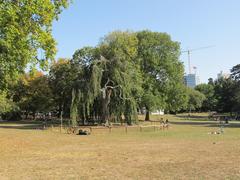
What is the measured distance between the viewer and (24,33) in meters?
20.9

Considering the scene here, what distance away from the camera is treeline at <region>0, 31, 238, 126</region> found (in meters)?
43.7

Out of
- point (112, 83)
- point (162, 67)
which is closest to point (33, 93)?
point (162, 67)

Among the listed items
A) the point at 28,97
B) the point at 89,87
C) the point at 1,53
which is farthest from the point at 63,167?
the point at 28,97

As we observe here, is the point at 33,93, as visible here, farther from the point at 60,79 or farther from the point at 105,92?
the point at 105,92

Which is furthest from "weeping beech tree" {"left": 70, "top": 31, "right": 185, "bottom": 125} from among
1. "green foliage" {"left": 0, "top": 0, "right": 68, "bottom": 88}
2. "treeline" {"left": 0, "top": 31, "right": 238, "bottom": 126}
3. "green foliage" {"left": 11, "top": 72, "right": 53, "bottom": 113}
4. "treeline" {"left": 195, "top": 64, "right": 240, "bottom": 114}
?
"treeline" {"left": 195, "top": 64, "right": 240, "bottom": 114}

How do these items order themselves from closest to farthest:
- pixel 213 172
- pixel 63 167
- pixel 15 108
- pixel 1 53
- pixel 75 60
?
pixel 213 172 < pixel 63 167 < pixel 1 53 < pixel 75 60 < pixel 15 108

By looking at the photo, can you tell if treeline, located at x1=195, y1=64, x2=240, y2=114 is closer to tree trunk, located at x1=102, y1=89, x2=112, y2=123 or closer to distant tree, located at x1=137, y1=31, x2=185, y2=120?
distant tree, located at x1=137, y1=31, x2=185, y2=120

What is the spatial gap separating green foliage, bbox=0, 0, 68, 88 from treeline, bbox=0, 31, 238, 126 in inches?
578

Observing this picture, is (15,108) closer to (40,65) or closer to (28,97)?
(28,97)

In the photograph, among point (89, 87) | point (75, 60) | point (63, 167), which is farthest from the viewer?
point (75, 60)

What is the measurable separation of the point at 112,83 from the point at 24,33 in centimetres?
2503

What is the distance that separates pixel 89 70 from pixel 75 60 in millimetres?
12700

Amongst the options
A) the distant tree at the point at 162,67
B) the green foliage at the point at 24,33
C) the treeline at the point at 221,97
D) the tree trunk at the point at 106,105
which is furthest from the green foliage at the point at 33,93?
the green foliage at the point at 24,33

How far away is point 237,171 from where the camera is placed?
12266mm
